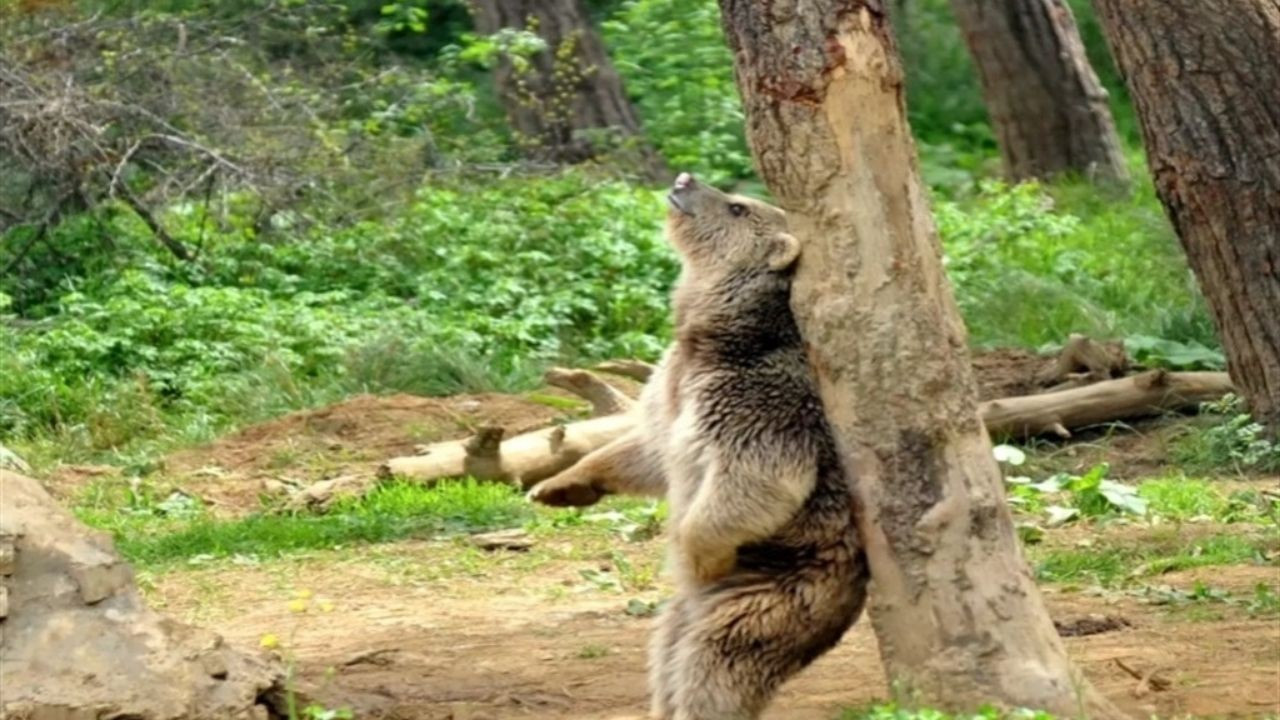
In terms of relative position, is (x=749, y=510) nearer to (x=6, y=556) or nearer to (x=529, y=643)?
(x=529, y=643)

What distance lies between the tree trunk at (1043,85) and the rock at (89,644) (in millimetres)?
A: 13324

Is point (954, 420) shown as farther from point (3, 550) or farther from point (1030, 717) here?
point (3, 550)

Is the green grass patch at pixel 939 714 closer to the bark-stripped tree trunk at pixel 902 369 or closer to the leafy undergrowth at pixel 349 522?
the bark-stripped tree trunk at pixel 902 369

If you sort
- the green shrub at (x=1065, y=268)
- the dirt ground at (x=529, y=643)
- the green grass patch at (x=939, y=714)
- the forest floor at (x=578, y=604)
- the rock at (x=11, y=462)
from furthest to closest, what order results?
the green shrub at (x=1065, y=268) → the rock at (x=11, y=462) → the forest floor at (x=578, y=604) → the dirt ground at (x=529, y=643) → the green grass patch at (x=939, y=714)

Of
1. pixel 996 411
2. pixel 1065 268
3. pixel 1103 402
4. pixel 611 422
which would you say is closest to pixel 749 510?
pixel 611 422

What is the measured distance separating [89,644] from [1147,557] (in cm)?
431

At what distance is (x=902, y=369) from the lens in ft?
19.2

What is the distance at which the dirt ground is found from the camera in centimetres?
651

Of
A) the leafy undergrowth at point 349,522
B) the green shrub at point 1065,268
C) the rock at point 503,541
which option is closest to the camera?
the rock at point 503,541

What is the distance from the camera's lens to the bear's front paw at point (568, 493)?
706 centimetres

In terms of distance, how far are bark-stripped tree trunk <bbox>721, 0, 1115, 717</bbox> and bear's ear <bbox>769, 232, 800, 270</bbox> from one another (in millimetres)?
274

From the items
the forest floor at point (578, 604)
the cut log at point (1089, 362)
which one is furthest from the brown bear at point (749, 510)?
the cut log at point (1089, 362)

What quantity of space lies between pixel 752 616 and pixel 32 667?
5.97 ft

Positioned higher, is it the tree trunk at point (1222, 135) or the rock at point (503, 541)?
the tree trunk at point (1222, 135)
